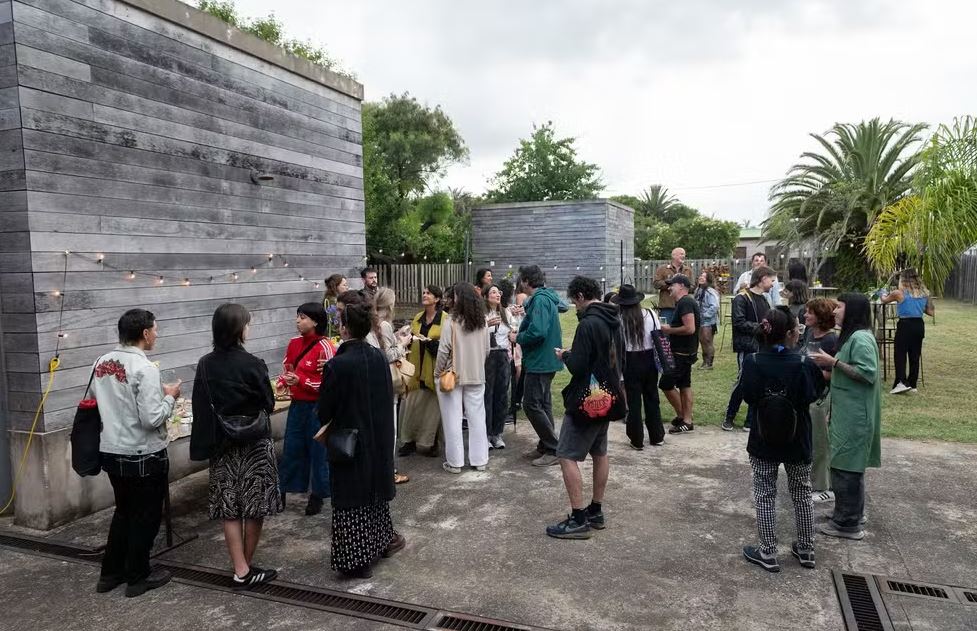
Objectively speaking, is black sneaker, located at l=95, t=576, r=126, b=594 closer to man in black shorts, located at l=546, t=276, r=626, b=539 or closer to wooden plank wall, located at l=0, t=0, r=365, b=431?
wooden plank wall, located at l=0, t=0, r=365, b=431

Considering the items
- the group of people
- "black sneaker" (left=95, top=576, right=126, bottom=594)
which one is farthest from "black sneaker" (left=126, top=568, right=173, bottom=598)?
"black sneaker" (left=95, top=576, right=126, bottom=594)

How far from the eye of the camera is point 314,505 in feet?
16.9

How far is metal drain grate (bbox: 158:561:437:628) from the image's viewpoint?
11.9ft

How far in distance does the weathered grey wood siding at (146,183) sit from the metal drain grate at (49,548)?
0.79 m

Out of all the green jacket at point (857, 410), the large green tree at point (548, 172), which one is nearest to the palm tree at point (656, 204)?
the large green tree at point (548, 172)

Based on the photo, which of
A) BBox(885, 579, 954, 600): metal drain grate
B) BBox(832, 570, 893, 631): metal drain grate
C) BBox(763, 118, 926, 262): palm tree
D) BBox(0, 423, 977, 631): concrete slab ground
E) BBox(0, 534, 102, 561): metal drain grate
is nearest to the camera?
BBox(832, 570, 893, 631): metal drain grate

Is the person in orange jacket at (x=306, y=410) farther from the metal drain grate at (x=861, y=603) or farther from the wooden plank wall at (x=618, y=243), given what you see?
the wooden plank wall at (x=618, y=243)

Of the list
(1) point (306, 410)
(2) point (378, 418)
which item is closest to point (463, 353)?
(1) point (306, 410)

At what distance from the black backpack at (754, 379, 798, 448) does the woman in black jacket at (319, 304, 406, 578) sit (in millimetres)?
2245

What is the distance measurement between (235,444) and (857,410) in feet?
12.8

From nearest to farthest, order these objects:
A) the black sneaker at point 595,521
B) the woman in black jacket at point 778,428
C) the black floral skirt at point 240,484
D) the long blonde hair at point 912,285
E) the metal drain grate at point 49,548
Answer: the black floral skirt at point 240,484
the woman in black jacket at point 778,428
the metal drain grate at point 49,548
the black sneaker at point 595,521
the long blonde hair at point 912,285

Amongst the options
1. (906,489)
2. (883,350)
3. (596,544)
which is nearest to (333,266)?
(596,544)

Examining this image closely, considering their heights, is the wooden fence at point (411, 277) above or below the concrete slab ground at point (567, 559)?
above

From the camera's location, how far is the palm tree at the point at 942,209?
8.99 m
